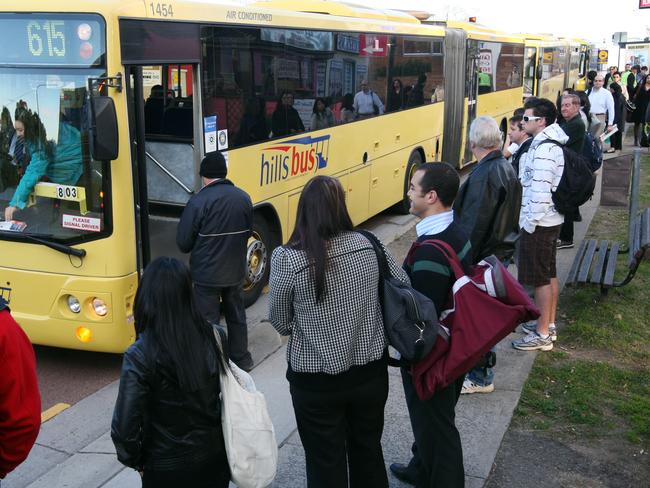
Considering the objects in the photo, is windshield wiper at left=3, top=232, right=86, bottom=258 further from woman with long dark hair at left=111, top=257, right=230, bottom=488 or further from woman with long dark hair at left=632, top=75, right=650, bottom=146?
woman with long dark hair at left=632, top=75, right=650, bottom=146

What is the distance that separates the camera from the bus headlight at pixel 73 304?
19.0 ft

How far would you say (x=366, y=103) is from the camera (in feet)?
33.9

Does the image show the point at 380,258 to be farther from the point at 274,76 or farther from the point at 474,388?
the point at 274,76

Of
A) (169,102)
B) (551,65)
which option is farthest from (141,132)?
(551,65)

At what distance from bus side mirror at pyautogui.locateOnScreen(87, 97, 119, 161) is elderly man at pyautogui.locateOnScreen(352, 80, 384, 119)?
5004 mm

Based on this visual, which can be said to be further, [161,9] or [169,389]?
[161,9]

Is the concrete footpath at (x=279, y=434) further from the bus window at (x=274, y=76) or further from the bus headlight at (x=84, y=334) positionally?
the bus window at (x=274, y=76)

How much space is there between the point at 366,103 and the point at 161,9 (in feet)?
15.2

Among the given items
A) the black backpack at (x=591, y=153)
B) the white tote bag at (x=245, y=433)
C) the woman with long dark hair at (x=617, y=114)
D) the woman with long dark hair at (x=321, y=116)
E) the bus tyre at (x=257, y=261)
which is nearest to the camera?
the white tote bag at (x=245, y=433)

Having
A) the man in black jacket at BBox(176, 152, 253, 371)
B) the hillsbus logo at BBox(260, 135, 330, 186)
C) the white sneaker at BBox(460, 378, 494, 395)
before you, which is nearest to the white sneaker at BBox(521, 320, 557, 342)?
the white sneaker at BBox(460, 378, 494, 395)

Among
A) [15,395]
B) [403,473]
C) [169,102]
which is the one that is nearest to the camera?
[15,395]

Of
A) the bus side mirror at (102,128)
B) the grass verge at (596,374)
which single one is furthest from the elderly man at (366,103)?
the bus side mirror at (102,128)

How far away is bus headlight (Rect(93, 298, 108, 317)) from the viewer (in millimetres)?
5727

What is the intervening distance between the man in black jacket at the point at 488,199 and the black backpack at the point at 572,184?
3.87 feet
